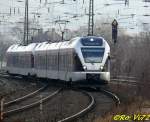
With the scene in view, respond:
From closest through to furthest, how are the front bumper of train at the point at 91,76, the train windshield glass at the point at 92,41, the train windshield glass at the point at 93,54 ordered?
the front bumper of train at the point at 91,76
the train windshield glass at the point at 93,54
the train windshield glass at the point at 92,41

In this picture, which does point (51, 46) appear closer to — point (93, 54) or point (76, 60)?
point (93, 54)

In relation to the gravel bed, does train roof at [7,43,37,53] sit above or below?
above

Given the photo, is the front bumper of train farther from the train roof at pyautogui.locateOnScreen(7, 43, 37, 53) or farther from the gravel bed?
the train roof at pyautogui.locateOnScreen(7, 43, 37, 53)

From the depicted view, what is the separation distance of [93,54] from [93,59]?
387mm

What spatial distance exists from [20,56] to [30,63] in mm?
3879

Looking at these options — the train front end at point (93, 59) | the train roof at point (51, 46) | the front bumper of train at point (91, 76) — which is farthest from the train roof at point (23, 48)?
the front bumper of train at point (91, 76)

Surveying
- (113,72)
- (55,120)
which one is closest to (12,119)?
(55,120)

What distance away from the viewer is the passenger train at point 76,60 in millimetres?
29594

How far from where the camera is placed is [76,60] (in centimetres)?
2978

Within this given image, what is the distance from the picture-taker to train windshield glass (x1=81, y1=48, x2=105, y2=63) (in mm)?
29828

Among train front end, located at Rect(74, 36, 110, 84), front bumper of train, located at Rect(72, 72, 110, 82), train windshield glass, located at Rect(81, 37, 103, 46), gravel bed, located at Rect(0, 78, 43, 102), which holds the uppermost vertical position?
train windshield glass, located at Rect(81, 37, 103, 46)

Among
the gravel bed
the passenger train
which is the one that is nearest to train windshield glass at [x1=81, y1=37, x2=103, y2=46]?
the passenger train

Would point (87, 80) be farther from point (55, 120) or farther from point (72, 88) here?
point (55, 120)

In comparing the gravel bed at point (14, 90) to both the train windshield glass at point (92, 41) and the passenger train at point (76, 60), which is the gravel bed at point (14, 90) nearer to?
the passenger train at point (76, 60)
